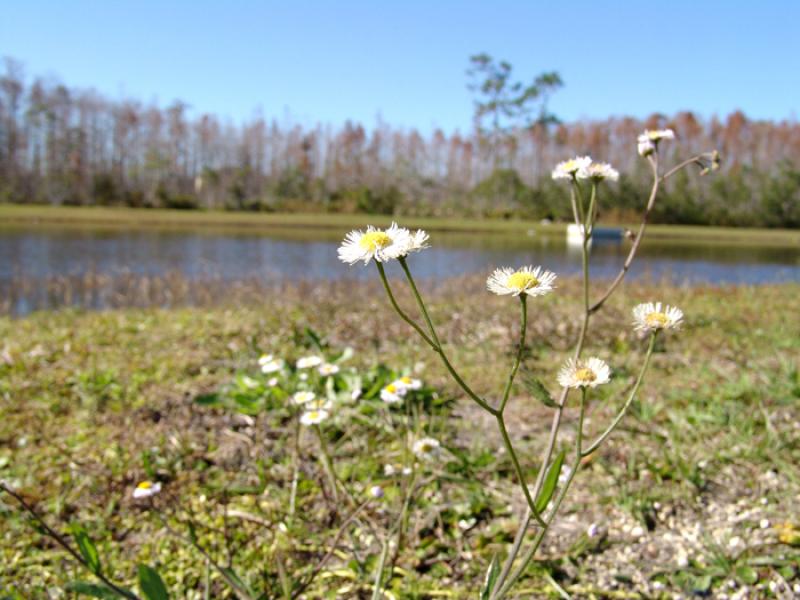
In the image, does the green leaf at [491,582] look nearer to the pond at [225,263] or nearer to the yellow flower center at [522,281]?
the yellow flower center at [522,281]

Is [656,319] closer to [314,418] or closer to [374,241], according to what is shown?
[374,241]

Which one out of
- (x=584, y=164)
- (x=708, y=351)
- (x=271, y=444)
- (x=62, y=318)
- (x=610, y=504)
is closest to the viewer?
(x=584, y=164)

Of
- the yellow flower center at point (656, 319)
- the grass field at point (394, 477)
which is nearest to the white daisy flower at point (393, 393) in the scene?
the grass field at point (394, 477)

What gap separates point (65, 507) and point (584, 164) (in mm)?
1620

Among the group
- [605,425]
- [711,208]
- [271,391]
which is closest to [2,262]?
[271,391]

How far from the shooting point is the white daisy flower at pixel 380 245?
741 millimetres

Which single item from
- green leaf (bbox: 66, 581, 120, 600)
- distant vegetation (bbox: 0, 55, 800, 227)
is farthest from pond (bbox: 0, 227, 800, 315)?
distant vegetation (bbox: 0, 55, 800, 227)

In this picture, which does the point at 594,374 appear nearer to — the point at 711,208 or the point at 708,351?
the point at 708,351

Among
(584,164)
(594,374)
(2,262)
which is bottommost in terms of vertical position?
(2,262)

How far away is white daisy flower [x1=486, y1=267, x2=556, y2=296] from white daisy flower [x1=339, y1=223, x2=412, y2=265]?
0.10 metres

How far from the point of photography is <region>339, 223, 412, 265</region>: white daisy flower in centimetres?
74

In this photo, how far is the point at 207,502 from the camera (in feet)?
5.93

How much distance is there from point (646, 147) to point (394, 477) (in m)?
1.07

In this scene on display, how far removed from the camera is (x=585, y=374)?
871mm
